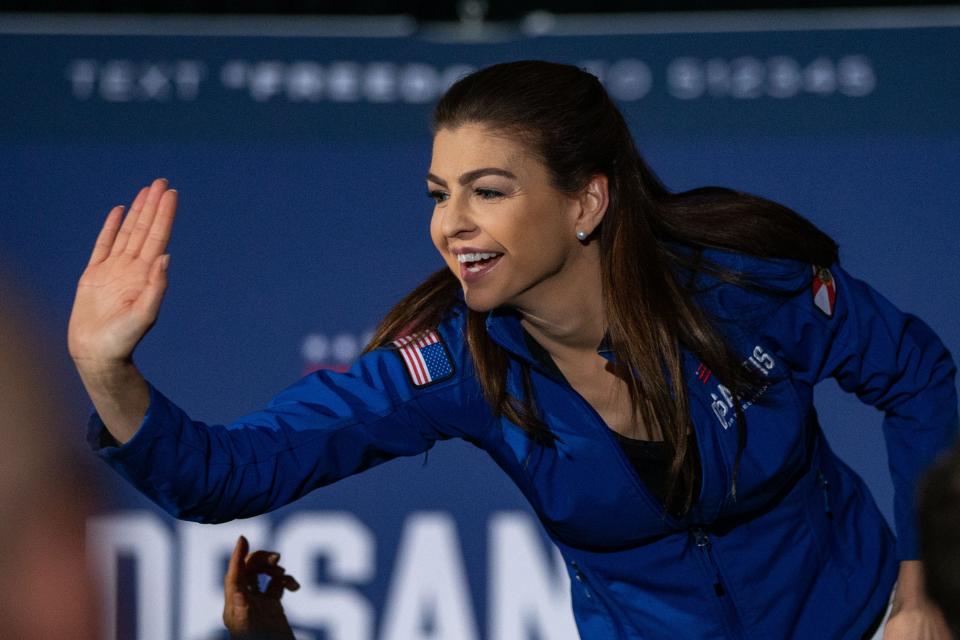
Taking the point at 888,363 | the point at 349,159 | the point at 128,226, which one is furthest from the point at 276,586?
the point at 349,159

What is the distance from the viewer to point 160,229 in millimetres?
1573

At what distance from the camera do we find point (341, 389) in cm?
176

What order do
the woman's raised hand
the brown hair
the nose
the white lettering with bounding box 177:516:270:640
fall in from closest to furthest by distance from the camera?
the brown hair, the woman's raised hand, the nose, the white lettering with bounding box 177:516:270:640

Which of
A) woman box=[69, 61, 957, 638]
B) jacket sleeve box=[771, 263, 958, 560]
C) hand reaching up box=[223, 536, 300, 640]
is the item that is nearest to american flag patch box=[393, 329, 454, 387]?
woman box=[69, 61, 957, 638]

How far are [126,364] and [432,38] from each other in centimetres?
180

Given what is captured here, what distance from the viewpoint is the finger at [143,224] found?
1.56 m

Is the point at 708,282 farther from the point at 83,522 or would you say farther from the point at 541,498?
the point at 83,522

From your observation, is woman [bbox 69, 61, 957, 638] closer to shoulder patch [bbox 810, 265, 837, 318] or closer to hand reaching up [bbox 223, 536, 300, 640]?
shoulder patch [bbox 810, 265, 837, 318]

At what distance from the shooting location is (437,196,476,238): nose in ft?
5.57

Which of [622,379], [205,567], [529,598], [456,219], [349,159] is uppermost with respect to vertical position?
[349,159]

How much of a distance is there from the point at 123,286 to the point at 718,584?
2.69 feet

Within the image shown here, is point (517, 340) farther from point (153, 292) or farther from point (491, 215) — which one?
point (153, 292)

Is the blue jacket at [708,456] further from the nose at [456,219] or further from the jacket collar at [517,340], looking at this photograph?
the nose at [456,219]

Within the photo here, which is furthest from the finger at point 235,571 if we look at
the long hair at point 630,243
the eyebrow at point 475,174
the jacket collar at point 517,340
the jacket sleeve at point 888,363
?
the jacket sleeve at point 888,363
